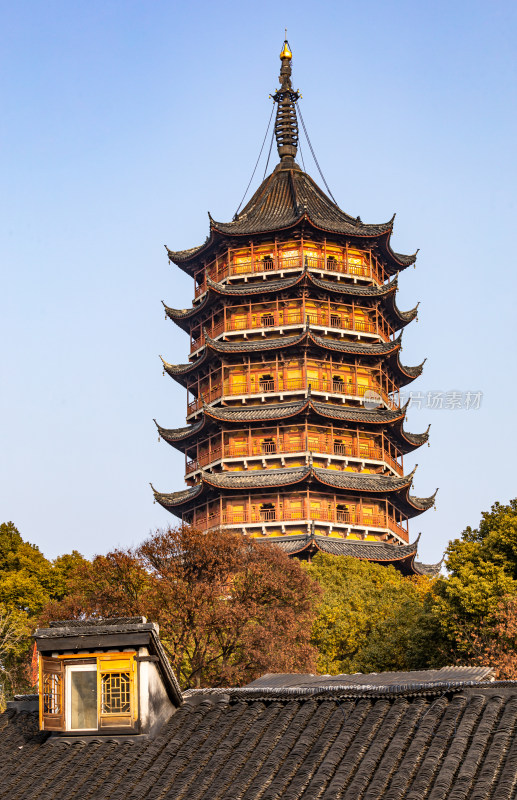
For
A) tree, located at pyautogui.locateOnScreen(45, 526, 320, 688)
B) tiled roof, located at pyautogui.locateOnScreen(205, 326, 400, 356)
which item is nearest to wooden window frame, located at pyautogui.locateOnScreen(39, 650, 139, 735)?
tree, located at pyautogui.locateOnScreen(45, 526, 320, 688)

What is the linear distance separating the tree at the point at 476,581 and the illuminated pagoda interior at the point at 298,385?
1697 centimetres

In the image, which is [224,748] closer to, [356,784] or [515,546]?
[356,784]

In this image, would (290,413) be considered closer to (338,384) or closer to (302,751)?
(338,384)

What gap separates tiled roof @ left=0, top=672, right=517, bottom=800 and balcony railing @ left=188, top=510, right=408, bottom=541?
141ft

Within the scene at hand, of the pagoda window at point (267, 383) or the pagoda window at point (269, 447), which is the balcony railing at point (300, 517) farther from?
the pagoda window at point (267, 383)

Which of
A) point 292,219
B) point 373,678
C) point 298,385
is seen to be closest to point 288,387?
point 298,385

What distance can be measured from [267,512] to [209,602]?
2432cm

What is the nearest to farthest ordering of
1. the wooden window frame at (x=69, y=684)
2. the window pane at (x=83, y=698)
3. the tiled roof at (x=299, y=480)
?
the wooden window frame at (x=69, y=684)
the window pane at (x=83, y=698)
the tiled roof at (x=299, y=480)

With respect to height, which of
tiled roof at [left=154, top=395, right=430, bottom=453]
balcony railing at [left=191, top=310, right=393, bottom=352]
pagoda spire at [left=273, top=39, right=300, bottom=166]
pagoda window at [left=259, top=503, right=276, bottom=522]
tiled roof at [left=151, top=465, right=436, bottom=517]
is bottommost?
A: pagoda window at [left=259, top=503, right=276, bottom=522]

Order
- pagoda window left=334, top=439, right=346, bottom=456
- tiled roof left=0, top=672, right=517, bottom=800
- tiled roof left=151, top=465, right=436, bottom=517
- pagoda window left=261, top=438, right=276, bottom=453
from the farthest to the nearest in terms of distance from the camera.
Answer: pagoda window left=334, top=439, right=346, bottom=456 → pagoda window left=261, top=438, right=276, bottom=453 → tiled roof left=151, top=465, right=436, bottom=517 → tiled roof left=0, top=672, right=517, bottom=800

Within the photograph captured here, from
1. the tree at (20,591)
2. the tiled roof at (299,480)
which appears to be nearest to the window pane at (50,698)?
the tree at (20,591)

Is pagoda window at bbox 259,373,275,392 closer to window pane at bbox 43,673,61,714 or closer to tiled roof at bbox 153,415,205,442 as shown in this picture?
tiled roof at bbox 153,415,205,442

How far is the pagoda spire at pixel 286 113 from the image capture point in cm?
A: 7694

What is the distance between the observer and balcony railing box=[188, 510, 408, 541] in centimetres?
5994
